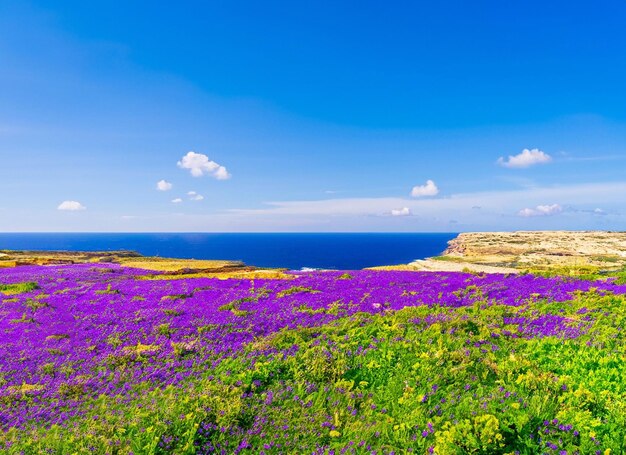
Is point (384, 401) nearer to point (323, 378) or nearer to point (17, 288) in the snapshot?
point (323, 378)

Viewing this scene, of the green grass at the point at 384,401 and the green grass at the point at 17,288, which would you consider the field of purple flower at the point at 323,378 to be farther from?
the green grass at the point at 17,288

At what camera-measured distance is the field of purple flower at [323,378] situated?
7289 millimetres

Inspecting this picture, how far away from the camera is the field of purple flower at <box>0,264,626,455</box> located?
729 cm

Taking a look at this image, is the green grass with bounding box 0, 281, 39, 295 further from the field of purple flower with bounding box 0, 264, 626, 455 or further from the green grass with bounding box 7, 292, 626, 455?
the green grass with bounding box 7, 292, 626, 455

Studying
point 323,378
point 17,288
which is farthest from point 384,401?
point 17,288

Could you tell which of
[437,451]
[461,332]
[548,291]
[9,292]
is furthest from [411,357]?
[9,292]

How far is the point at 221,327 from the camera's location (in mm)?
14961

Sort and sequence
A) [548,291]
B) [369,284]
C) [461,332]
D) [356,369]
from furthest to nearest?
[369,284]
[548,291]
[461,332]
[356,369]

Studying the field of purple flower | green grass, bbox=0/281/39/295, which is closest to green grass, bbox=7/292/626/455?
the field of purple flower

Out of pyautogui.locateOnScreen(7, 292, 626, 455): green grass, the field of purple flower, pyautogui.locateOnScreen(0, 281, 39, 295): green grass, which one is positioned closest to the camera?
pyautogui.locateOnScreen(7, 292, 626, 455): green grass

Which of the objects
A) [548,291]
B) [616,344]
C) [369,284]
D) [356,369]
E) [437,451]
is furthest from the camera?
[369,284]

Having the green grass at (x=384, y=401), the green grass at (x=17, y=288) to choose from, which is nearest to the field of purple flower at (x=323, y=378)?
the green grass at (x=384, y=401)

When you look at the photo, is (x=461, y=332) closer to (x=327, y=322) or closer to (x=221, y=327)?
(x=327, y=322)

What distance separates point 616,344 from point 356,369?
8.18m
